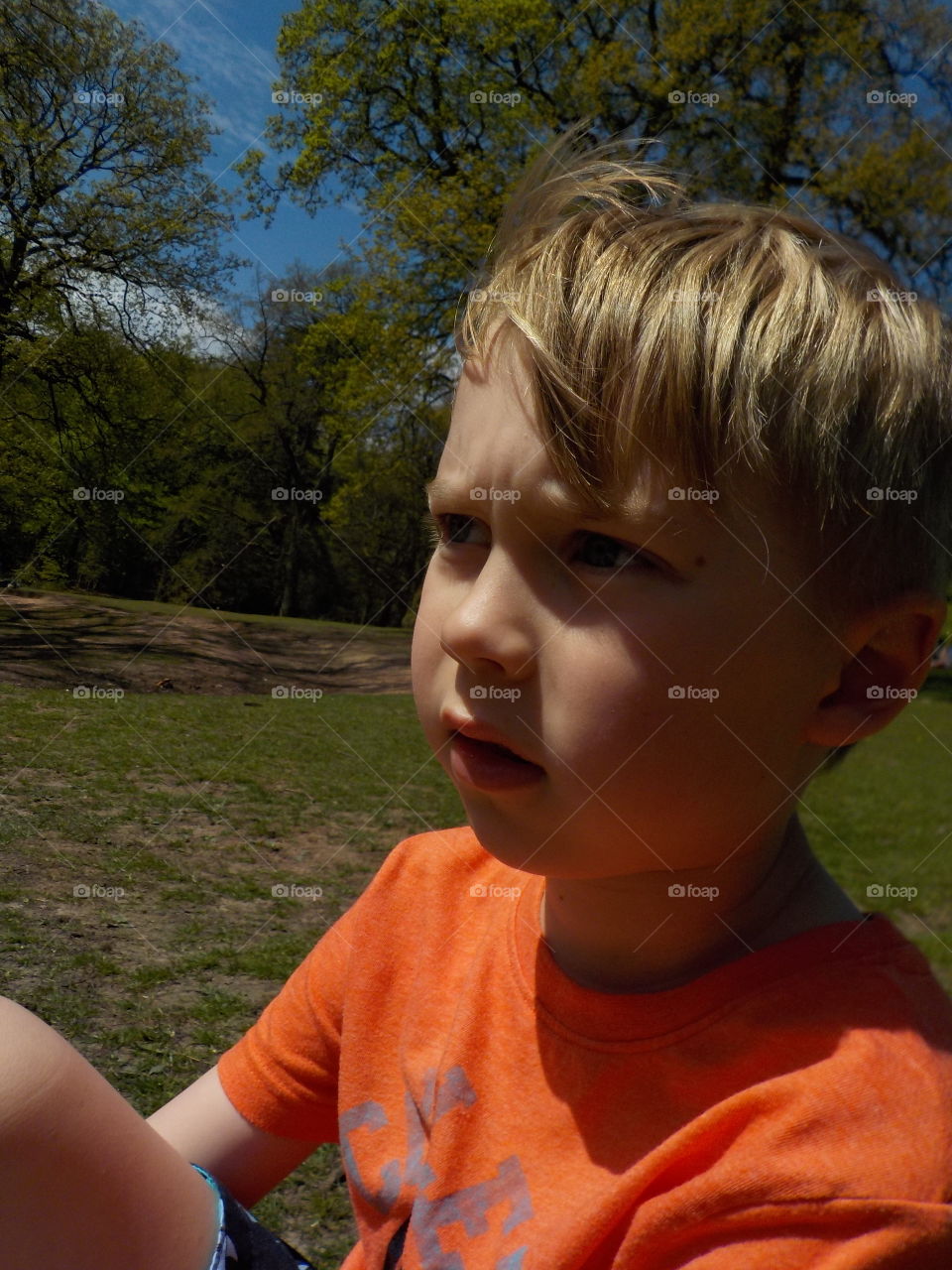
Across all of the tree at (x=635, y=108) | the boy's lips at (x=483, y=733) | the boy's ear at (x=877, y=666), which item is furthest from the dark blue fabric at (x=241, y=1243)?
the tree at (x=635, y=108)

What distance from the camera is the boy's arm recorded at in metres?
0.85

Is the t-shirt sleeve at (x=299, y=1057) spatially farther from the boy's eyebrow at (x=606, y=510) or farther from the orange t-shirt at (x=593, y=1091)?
the boy's eyebrow at (x=606, y=510)

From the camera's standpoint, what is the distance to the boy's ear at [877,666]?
659 mm

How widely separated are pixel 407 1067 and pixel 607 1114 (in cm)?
18

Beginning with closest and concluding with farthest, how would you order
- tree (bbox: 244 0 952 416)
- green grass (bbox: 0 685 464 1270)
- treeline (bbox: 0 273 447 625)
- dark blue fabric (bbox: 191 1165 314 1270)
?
dark blue fabric (bbox: 191 1165 314 1270) < green grass (bbox: 0 685 464 1270) < treeline (bbox: 0 273 447 625) < tree (bbox: 244 0 952 416)

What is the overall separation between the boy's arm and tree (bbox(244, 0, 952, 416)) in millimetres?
A: 4160

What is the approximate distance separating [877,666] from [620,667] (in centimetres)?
20

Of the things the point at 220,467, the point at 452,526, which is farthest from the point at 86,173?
the point at 452,526

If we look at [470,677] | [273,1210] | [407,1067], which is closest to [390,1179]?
[407,1067]

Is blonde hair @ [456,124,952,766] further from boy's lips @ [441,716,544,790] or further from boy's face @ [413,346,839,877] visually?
boy's lips @ [441,716,544,790]

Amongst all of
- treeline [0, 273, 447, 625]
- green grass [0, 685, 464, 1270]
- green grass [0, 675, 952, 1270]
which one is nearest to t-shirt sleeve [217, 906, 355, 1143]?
green grass [0, 675, 952, 1270]

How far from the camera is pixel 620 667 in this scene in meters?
0.59

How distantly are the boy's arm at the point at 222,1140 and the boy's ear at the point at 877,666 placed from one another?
0.57 meters

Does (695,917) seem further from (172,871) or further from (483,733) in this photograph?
(172,871)
